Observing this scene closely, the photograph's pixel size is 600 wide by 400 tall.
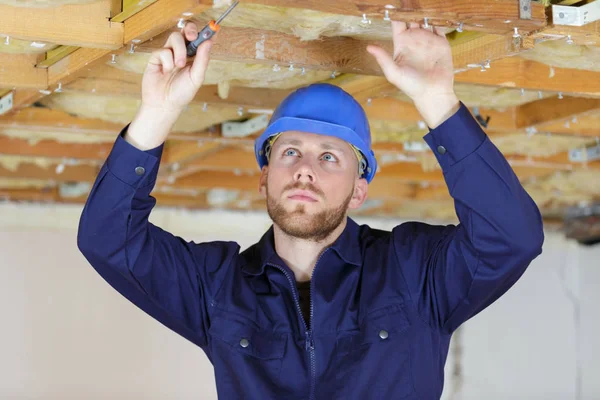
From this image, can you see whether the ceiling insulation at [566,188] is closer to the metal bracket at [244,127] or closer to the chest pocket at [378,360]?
the metal bracket at [244,127]

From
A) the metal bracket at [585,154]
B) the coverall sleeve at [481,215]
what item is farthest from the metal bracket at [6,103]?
the metal bracket at [585,154]

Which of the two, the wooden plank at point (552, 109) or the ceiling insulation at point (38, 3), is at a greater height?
the ceiling insulation at point (38, 3)

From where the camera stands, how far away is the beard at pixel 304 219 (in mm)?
2037

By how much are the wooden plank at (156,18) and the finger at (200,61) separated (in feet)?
0.27

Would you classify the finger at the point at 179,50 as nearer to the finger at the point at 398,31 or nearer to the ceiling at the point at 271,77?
the ceiling at the point at 271,77

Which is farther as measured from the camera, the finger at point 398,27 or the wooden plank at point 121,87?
the wooden plank at point 121,87

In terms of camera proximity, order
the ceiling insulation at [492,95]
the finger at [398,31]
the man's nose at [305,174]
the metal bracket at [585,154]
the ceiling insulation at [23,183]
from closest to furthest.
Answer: the finger at [398,31], the man's nose at [305,174], the ceiling insulation at [492,95], the metal bracket at [585,154], the ceiling insulation at [23,183]

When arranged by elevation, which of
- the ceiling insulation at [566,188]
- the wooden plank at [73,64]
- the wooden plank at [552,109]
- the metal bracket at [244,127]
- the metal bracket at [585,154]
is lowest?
the ceiling insulation at [566,188]

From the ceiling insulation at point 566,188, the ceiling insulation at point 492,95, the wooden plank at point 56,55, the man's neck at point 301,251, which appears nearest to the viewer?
the man's neck at point 301,251

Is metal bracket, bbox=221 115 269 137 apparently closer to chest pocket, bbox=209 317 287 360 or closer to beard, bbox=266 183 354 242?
beard, bbox=266 183 354 242

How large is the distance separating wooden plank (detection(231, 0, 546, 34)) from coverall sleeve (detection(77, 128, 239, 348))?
0.45 metres

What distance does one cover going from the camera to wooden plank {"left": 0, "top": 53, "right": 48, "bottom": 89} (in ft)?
8.20

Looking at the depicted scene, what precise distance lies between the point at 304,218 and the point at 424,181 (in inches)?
103

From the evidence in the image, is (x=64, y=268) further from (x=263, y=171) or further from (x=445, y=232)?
(x=445, y=232)
